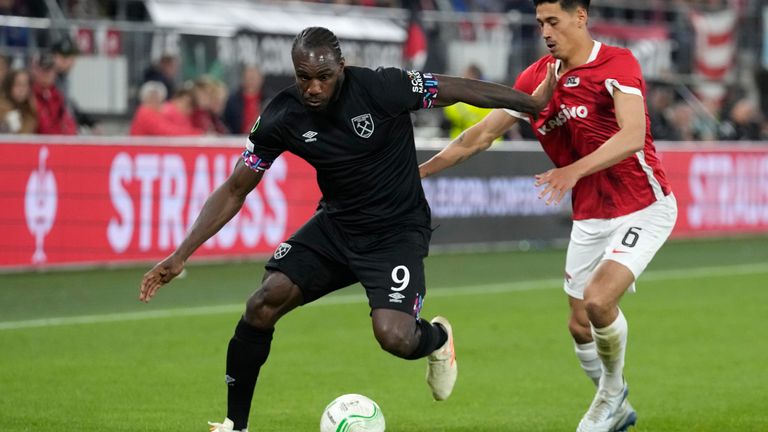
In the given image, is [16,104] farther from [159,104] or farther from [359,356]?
[359,356]

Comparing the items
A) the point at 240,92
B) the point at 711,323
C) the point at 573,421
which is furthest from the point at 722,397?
the point at 240,92

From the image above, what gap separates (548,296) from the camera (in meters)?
14.3

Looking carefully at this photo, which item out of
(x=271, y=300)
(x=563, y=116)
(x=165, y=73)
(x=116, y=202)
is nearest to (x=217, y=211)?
(x=271, y=300)

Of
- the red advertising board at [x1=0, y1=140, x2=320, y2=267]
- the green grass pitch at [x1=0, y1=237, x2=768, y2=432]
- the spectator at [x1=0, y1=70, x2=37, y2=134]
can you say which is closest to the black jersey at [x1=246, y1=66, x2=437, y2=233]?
the green grass pitch at [x1=0, y1=237, x2=768, y2=432]

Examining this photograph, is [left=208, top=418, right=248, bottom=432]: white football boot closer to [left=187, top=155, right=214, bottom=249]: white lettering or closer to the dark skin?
the dark skin

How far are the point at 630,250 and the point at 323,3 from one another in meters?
15.6

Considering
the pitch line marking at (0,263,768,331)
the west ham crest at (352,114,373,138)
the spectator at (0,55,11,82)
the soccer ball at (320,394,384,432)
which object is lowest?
the pitch line marking at (0,263,768,331)

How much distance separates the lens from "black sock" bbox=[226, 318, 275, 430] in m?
7.22

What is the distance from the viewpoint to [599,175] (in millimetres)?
7773

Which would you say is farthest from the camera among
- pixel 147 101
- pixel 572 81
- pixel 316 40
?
pixel 147 101

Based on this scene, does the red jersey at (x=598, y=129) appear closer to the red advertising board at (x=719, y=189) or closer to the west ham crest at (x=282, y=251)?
the west ham crest at (x=282, y=251)

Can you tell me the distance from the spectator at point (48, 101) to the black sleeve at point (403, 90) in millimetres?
9333

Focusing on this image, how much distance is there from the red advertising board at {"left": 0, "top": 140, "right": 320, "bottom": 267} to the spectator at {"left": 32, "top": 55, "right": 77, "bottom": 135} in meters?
0.86

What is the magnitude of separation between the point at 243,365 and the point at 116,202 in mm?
8539
